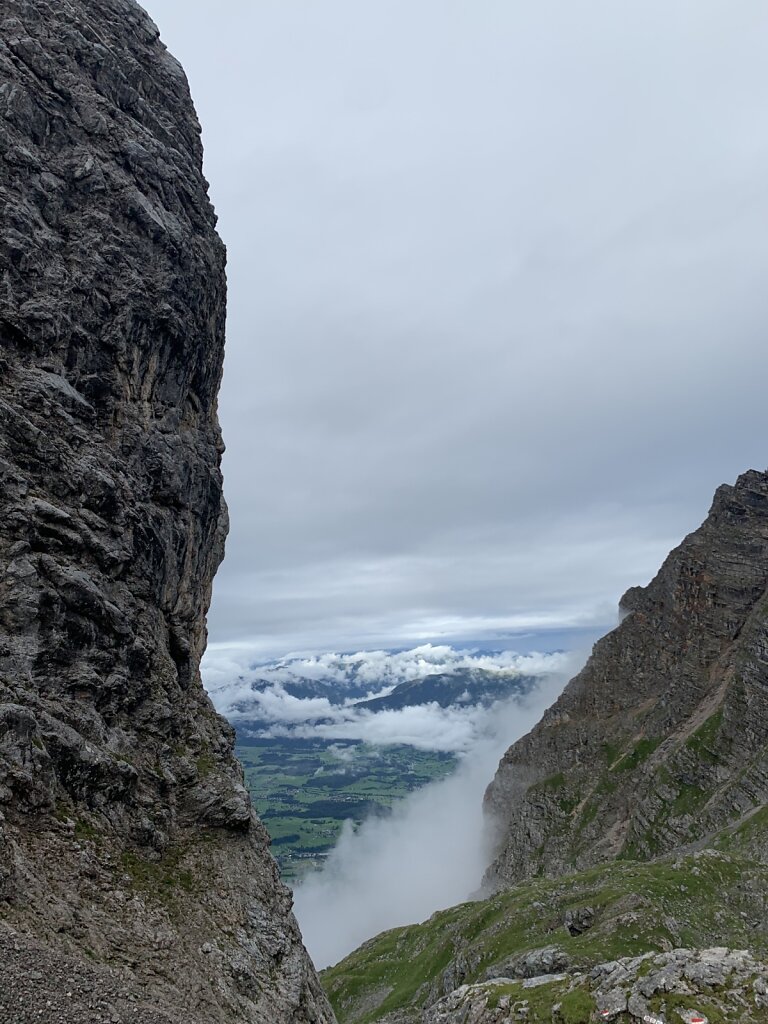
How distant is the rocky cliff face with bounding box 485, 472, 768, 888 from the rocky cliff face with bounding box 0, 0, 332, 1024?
124 meters

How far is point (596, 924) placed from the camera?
251 ft

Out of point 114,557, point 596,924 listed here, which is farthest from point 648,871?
point 114,557

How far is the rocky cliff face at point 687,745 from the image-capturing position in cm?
14425

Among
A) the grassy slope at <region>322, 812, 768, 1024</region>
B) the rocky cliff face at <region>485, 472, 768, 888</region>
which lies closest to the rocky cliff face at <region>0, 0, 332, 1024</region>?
the grassy slope at <region>322, 812, 768, 1024</region>

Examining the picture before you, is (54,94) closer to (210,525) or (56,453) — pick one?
(56,453)

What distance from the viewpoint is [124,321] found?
51500 millimetres

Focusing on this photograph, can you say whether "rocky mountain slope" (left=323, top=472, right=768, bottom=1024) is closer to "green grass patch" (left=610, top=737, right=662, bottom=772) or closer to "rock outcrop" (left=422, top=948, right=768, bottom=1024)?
"rock outcrop" (left=422, top=948, right=768, bottom=1024)

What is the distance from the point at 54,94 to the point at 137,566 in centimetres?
4261

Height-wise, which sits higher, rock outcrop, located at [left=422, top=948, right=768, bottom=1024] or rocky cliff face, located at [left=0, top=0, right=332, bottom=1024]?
rocky cliff face, located at [left=0, top=0, right=332, bottom=1024]

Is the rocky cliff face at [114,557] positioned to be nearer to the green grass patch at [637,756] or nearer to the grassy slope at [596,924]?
the grassy slope at [596,924]

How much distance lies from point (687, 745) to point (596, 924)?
97.8 metres

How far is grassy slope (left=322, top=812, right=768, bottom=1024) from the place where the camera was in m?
70.6

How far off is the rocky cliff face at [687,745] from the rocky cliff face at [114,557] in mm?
124160

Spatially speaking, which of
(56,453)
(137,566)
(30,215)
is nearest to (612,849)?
(137,566)
